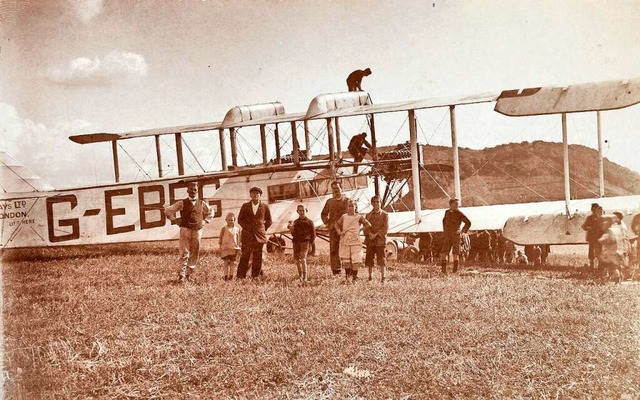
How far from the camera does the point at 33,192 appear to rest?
1013 cm

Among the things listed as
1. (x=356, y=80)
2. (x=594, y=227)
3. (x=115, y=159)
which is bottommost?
(x=594, y=227)

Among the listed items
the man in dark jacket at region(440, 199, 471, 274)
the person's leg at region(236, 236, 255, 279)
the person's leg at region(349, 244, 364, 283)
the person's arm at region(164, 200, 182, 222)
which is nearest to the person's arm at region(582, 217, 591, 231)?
the man in dark jacket at region(440, 199, 471, 274)

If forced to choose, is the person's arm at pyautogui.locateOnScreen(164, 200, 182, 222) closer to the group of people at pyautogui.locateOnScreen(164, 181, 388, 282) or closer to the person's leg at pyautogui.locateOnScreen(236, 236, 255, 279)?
the group of people at pyautogui.locateOnScreen(164, 181, 388, 282)

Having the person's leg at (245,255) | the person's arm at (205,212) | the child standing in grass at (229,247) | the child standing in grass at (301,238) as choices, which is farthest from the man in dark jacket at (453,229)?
the person's arm at (205,212)

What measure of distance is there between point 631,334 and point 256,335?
350cm

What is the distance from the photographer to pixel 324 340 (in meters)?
4.76

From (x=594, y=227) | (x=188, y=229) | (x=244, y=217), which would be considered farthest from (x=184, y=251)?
(x=594, y=227)

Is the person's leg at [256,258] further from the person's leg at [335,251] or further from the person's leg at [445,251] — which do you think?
the person's leg at [445,251]

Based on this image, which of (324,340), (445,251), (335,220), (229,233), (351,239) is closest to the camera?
(324,340)

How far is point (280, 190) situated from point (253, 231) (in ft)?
17.6

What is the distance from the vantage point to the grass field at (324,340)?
3.98m

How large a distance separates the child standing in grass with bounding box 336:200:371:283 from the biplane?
2.73 meters

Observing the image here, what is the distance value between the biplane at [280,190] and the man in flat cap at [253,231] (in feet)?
10.4

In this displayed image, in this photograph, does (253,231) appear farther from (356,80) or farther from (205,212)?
(356,80)
